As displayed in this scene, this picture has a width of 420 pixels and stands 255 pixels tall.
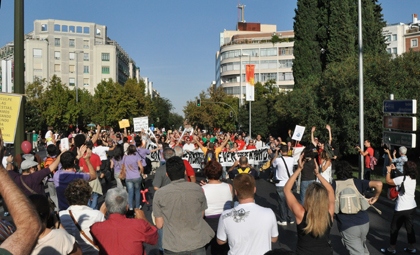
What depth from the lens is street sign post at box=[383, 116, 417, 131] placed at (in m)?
14.9

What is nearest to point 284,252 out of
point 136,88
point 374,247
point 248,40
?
point 374,247

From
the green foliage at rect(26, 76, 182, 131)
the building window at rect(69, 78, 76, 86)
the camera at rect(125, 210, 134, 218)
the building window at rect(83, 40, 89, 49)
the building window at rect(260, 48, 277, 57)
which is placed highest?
the building window at rect(83, 40, 89, 49)

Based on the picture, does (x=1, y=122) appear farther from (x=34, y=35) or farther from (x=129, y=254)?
(x=34, y=35)

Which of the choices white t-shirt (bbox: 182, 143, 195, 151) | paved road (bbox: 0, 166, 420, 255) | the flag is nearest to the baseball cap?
paved road (bbox: 0, 166, 420, 255)

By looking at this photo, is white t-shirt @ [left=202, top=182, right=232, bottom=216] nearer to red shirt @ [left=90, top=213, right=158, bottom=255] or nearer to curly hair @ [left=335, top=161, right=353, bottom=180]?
curly hair @ [left=335, top=161, right=353, bottom=180]

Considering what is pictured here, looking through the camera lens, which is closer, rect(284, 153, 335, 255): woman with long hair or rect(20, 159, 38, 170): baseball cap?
rect(284, 153, 335, 255): woman with long hair

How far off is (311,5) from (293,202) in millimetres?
41684

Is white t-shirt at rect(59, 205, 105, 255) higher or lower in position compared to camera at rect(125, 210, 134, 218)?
lower

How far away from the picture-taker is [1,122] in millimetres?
6602

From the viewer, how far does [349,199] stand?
23.0 ft

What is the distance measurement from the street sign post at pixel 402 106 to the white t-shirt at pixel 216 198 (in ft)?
29.2

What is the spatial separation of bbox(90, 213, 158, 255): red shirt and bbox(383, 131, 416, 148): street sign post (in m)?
11.2

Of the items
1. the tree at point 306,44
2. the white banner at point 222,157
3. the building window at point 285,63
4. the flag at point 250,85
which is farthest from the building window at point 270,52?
the white banner at point 222,157

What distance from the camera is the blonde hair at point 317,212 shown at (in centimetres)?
503
